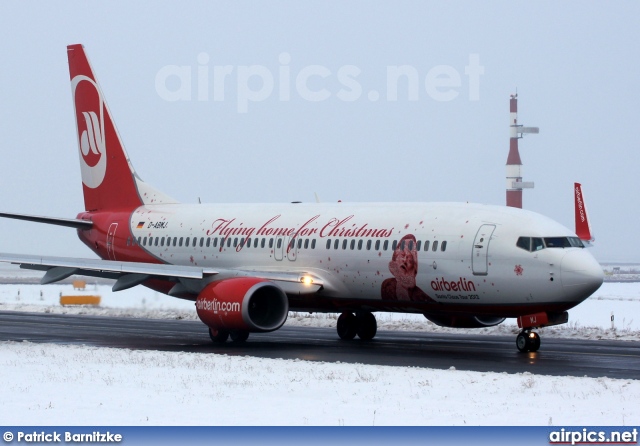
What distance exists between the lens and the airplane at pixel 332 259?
25812 millimetres

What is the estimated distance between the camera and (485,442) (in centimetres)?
1320

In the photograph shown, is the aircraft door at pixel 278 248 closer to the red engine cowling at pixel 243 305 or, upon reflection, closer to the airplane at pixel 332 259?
the airplane at pixel 332 259

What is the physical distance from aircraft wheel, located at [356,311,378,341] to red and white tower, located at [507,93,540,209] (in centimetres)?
9343

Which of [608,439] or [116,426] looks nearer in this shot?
[608,439]

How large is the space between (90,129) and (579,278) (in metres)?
19.6

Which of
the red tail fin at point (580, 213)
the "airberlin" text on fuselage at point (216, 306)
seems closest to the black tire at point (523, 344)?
the "airberlin" text on fuselage at point (216, 306)

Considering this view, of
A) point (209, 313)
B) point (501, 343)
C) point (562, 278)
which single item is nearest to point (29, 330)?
point (209, 313)

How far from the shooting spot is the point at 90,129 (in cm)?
3812

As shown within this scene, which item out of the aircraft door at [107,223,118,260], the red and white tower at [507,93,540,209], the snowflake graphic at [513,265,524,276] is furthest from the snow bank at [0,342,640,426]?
the red and white tower at [507,93,540,209]

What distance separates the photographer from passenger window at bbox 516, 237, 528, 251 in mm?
25697

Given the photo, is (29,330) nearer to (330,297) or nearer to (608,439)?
(330,297)

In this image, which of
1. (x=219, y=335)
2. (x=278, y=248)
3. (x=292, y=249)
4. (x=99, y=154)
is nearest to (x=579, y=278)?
(x=292, y=249)

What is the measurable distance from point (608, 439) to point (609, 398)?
380 centimetres

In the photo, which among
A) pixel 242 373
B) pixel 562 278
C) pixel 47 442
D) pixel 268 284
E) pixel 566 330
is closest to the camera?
pixel 47 442
